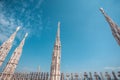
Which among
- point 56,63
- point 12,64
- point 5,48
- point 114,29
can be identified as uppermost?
point 5,48

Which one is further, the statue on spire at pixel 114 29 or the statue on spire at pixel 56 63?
the statue on spire at pixel 114 29

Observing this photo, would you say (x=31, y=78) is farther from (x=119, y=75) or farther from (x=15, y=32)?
(x=119, y=75)

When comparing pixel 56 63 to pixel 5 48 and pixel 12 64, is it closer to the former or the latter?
pixel 12 64

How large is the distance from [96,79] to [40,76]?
16.7 meters

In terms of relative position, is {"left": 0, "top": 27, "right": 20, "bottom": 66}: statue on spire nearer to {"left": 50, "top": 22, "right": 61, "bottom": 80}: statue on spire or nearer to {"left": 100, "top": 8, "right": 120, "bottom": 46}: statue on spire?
{"left": 50, "top": 22, "right": 61, "bottom": 80}: statue on spire

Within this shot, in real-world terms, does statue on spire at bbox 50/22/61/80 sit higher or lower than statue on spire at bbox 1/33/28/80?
lower

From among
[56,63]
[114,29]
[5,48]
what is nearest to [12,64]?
[5,48]

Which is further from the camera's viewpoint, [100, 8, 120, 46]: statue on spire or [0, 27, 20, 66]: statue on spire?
[0, 27, 20, 66]: statue on spire

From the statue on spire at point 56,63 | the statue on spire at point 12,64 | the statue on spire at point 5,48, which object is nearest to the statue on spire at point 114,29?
the statue on spire at point 56,63

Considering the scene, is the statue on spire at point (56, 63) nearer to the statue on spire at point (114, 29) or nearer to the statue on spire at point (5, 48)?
the statue on spire at point (114, 29)

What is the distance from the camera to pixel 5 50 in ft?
128

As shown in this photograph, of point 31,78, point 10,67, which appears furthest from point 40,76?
point 10,67

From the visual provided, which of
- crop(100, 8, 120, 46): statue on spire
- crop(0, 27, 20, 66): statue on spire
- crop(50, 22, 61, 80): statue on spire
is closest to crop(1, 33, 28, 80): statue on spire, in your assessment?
crop(0, 27, 20, 66): statue on spire

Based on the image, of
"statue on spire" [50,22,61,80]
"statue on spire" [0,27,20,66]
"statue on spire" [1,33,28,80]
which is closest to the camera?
"statue on spire" [50,22,61,80]
